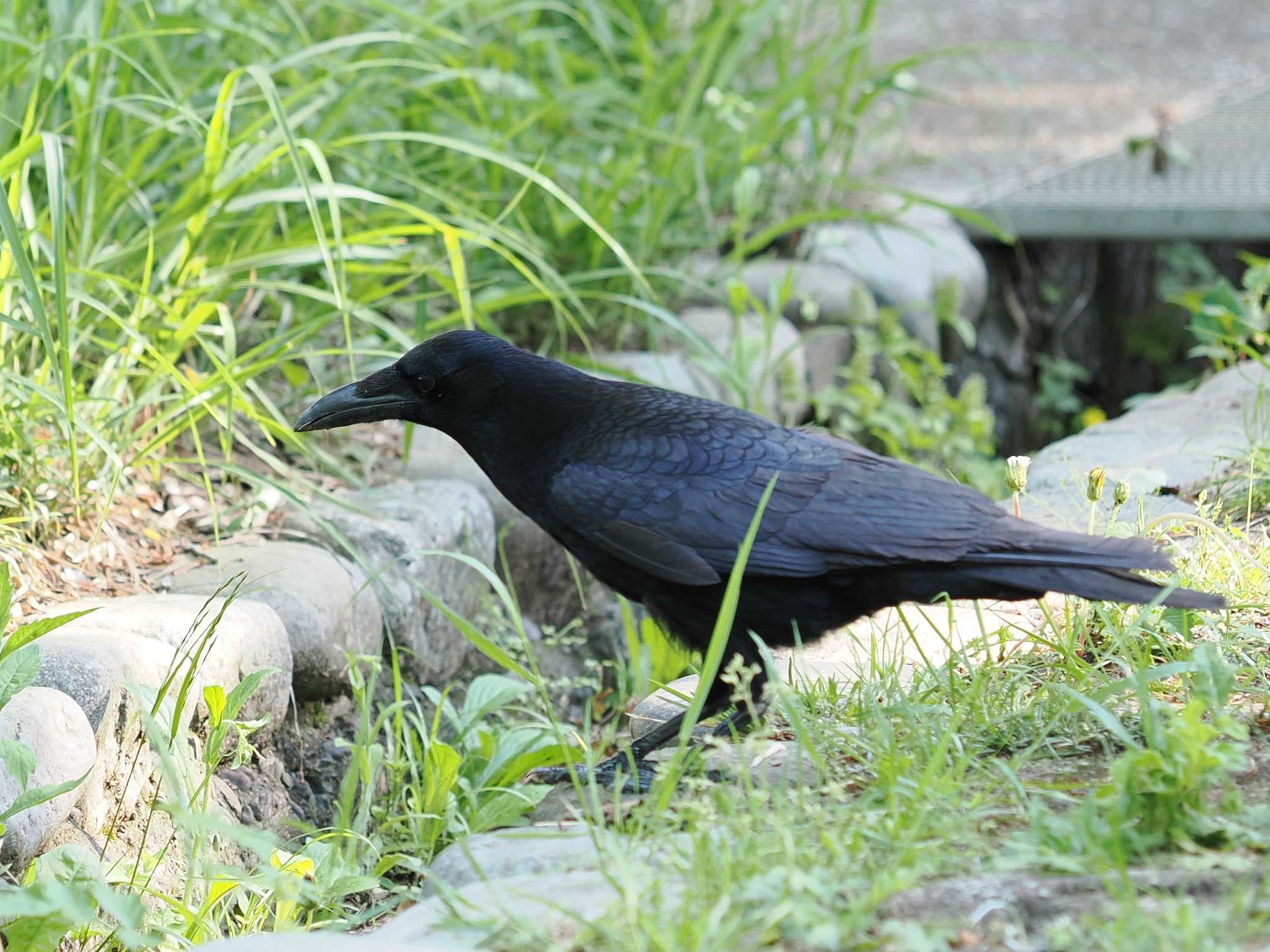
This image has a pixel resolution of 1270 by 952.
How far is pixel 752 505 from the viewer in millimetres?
2340

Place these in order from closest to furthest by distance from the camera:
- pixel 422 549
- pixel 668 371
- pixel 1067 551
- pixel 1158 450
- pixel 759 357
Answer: pixel 1067 551 < pixel 422 549 < pixel 1158 450 < pixel 668 371 < pixel 759 357

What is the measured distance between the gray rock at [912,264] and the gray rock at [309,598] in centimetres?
239

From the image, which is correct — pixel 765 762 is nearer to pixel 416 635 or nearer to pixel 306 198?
pixel 416 635

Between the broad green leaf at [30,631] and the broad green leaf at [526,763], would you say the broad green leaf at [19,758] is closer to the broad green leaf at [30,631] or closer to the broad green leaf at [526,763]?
the broad green leaf at [30,631]

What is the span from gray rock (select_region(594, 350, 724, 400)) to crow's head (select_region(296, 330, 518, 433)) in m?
1.24

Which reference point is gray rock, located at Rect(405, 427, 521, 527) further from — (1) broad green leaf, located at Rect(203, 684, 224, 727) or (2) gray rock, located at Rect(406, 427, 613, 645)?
(1) broad green leaf, located at Rect(203, 684, 224, 727)

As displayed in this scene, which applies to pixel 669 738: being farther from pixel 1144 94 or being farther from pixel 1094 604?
pixel 1144 94

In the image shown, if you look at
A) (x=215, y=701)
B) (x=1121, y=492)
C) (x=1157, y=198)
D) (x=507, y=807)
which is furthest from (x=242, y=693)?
(x=1157, y=198)

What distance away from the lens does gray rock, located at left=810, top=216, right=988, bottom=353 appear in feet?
16.0

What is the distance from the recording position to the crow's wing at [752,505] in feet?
7.38

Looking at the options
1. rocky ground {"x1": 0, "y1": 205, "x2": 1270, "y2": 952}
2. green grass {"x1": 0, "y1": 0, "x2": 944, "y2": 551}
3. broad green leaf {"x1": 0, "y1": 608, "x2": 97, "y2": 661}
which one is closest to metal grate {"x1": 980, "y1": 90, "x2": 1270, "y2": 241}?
green grass {"x1": 0, "y1": 0, "x2": 944, "y2": 551}

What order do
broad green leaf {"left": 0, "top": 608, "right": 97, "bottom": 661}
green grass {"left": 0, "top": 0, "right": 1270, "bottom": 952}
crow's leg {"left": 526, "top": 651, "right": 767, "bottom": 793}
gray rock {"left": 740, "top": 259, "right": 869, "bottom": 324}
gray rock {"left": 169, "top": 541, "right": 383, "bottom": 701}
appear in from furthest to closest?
gray rock {"left": 740, "top": 259, "right": 869, "bottom": 324}, gray rock {"left": 169, "top": 541, "right": 383, "bottom": 701}, crow's leg {"left": 526, "top": 651, "right": 767, "bottom": 793}, broad green leaf {"left": 0, "top": 608, "right": 97, "bottom": 661}, green grass {"left": 0, "top": 0, "right": 1270, "bottom": 952}

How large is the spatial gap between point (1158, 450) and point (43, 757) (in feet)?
8.22

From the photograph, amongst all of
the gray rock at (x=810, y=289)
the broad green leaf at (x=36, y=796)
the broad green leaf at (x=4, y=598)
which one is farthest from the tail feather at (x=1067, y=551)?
the gray rock at (x=810, y=289)
